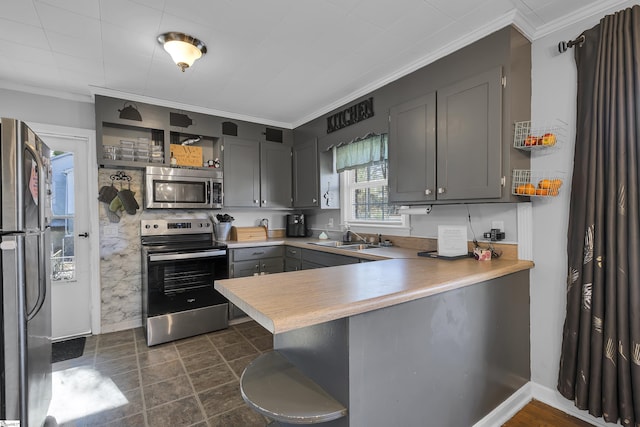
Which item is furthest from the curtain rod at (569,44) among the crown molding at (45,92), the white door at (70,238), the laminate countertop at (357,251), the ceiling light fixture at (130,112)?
the white door at (70,238)

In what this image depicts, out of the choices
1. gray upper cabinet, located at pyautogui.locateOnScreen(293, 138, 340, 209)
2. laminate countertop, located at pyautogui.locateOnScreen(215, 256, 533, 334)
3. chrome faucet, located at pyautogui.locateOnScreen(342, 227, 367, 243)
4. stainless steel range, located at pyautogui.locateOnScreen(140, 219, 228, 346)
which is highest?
gray upper cabinet, located at pyautogui.locateOnScreen(293, 138, 340, 209)

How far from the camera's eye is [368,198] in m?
3.45

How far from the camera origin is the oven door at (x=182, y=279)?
291 centimetres

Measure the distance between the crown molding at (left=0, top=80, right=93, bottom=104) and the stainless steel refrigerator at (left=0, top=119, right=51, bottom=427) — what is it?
1.98 m

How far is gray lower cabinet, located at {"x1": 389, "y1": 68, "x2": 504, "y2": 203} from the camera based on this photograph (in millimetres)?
1919

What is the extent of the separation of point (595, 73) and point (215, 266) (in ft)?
11.0

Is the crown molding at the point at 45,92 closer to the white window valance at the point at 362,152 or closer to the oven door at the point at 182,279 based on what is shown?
the oven door at the point at 182,279

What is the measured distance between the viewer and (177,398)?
2.08 metres

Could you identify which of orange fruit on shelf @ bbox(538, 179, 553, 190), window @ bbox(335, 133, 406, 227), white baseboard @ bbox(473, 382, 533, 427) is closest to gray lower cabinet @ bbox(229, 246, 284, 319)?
window @ bbox(335, 133, 406, 227)

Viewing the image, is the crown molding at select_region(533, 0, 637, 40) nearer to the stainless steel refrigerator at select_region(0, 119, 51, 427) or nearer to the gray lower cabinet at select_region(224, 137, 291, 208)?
the gray lower cabinet at select_region(224, 137, 291, 208)

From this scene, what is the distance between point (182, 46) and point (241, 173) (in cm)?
176

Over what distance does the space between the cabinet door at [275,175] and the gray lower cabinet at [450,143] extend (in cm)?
179

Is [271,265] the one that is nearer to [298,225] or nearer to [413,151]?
[298,225]

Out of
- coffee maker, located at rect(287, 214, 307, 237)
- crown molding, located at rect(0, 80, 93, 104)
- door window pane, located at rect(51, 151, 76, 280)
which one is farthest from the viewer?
coffee maker, located at rect(287, 214, 307, 237)
